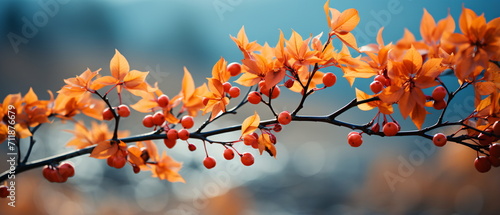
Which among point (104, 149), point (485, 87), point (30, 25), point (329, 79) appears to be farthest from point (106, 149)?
point (30, 25)

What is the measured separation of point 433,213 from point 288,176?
918mm

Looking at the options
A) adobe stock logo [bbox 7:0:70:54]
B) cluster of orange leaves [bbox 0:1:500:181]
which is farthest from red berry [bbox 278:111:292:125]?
adobe stock logo [bbox 7:0:70:54]

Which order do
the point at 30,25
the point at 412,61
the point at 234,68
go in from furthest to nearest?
the point at 30,25 → the point at 234,68 → the point at 412,61

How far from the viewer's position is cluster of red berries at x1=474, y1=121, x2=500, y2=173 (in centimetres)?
35

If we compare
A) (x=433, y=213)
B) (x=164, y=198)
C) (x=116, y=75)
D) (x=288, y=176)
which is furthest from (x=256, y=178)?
(x=116, y=75)

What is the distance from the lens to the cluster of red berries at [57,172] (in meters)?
0.45

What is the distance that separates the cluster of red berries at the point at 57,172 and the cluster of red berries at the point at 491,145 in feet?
1.44

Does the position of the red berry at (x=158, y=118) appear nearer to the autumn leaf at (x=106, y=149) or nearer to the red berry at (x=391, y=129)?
the autumn leaf at (x=106, y=149)

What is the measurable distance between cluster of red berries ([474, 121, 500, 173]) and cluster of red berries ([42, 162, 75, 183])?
44 cm

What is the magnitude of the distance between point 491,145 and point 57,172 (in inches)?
17.8

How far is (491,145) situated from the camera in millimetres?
361

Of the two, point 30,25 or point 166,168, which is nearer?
point 166,168

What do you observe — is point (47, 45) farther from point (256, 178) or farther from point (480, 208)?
point (480, 208)

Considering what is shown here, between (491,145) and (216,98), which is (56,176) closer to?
(216,98)
